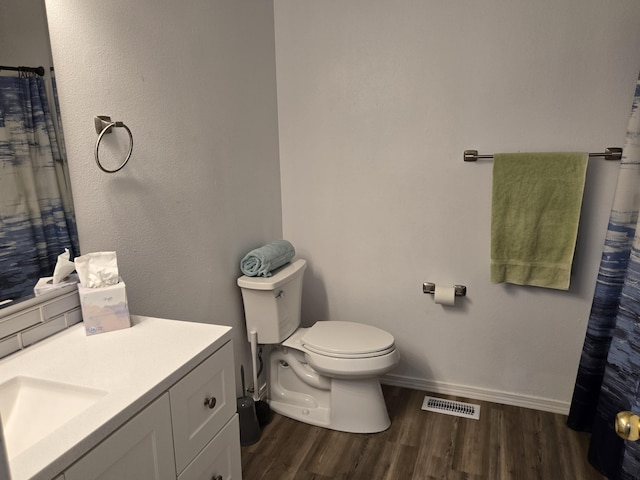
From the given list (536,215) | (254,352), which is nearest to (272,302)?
(254,352)

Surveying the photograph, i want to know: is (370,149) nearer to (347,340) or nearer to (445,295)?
(445,295)

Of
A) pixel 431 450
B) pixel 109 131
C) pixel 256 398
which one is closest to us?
pixel 109 131

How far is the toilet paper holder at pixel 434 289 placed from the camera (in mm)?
2385

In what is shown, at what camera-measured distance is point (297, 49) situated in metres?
2.45

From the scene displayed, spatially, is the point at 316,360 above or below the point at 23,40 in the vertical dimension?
below

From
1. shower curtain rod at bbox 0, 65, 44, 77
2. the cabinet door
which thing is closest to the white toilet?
the cabinet door

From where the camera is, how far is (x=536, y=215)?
2.12m

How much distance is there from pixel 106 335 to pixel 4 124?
2.04 ft

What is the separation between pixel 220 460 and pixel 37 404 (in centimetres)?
51

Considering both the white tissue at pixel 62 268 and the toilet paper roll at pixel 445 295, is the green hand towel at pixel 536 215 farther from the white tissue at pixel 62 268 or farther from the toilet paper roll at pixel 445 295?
the white tissue at pixel 62 268

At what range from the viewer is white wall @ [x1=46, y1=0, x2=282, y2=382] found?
1.39m

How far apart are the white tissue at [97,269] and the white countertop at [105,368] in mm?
143

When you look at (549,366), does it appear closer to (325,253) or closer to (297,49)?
(325,253)

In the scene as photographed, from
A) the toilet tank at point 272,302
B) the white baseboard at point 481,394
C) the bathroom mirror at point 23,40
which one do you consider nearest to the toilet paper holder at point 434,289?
the white baseboard at point 481,394
